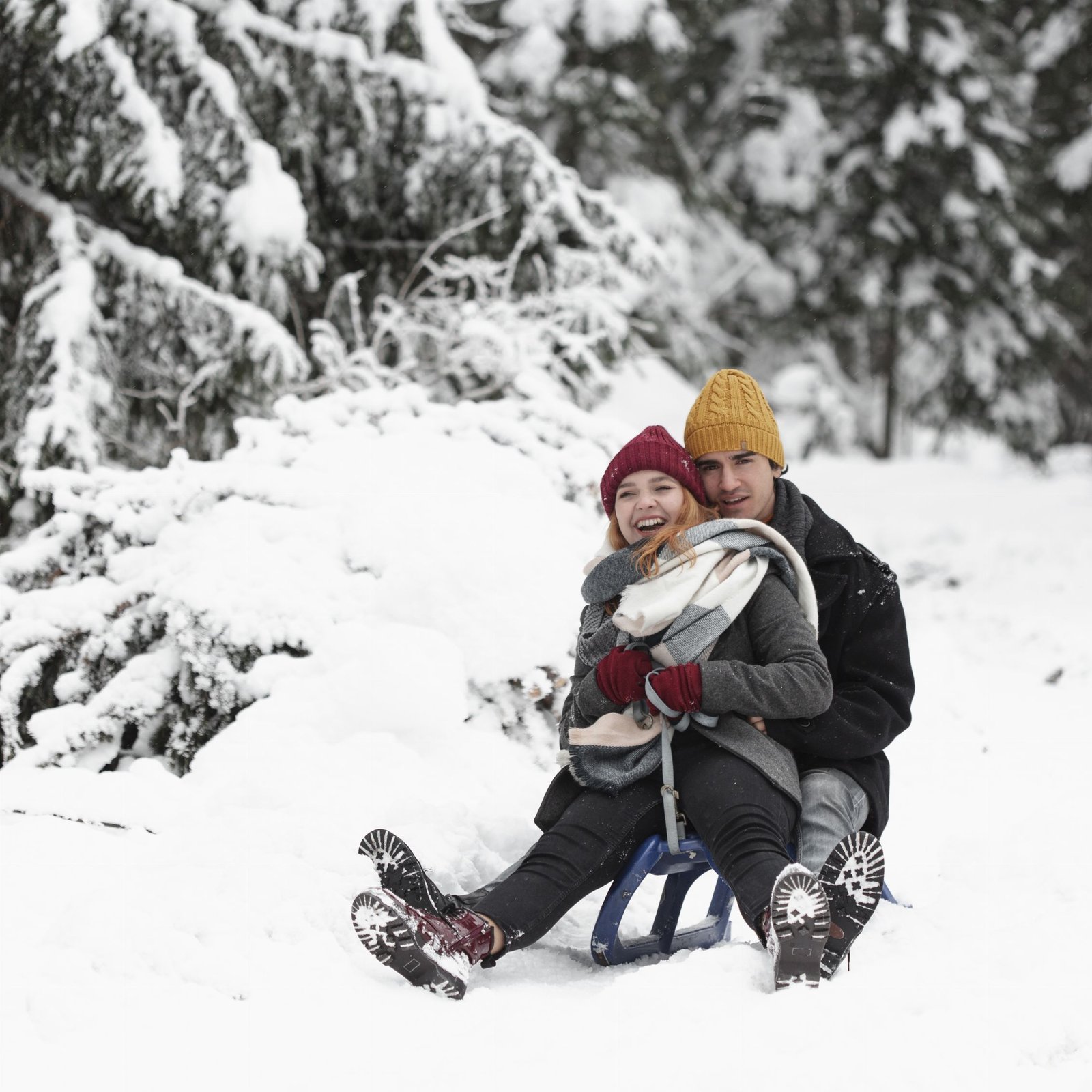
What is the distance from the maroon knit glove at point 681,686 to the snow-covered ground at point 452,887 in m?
0.50

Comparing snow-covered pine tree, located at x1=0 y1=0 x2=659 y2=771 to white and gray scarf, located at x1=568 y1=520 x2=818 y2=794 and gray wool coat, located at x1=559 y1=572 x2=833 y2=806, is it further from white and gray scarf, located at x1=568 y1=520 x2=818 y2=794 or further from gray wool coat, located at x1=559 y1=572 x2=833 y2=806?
gray wool coat, located at x1=559 y1=572 x2=833 y2=806

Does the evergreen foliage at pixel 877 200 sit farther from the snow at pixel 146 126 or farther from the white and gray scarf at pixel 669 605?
the white and gray scarf at pixel 669 605

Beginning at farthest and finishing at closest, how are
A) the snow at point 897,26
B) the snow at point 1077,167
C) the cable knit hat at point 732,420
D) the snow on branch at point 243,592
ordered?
the snow at point 897,26 < the snow at point 1077,167 < the snow on branch at point 243,592 < the cable knit hat at point 732,420

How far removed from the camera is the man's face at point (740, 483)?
9.67ft

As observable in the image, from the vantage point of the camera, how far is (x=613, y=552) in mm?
2834

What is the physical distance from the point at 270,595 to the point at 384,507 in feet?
1.96

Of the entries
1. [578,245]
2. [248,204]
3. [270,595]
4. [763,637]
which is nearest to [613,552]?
[763,637]

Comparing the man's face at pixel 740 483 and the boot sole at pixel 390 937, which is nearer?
the boot sole at pixel 390 937

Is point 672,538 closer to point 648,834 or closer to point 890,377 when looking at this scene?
point 648,834

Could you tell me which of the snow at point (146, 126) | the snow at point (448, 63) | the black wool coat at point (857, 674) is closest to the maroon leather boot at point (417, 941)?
the black wool coat at point (857, 674)

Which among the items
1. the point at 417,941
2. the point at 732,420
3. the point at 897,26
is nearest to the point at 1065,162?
the point at 897,26

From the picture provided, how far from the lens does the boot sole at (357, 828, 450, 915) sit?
251cm

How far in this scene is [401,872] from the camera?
8.29 feet

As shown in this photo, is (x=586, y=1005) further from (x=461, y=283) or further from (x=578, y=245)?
(x=578, y=245)
